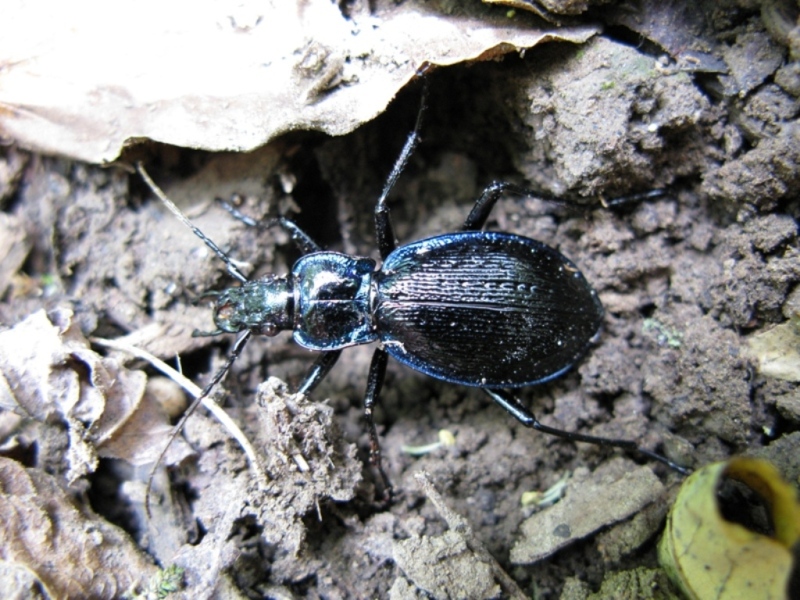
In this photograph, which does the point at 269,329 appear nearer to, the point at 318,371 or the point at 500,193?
the point at 318,371

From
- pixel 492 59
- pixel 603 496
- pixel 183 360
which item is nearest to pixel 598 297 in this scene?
pixel 603 496

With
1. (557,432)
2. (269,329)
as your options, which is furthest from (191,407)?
(557,432)

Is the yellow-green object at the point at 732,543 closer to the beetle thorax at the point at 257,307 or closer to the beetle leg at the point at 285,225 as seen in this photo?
the beetle thorax at the point at 257,307

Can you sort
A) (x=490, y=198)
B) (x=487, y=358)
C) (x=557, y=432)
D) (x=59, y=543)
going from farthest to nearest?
(x=490, y=198) < (x=487, y=358) < (x=557, y=432) < (x=59, y=543)

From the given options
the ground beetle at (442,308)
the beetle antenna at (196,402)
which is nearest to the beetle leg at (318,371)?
the ground beetle at (442,308)

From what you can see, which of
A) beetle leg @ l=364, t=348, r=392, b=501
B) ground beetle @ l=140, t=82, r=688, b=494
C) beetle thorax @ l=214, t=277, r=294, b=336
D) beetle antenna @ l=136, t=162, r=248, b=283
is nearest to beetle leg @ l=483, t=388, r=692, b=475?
ground beetle @ l=140, t=82, r=688, b=494

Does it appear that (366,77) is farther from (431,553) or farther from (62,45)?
(431,553)

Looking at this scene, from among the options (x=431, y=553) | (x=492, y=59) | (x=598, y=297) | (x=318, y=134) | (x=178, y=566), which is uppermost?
(x=492, y=59)

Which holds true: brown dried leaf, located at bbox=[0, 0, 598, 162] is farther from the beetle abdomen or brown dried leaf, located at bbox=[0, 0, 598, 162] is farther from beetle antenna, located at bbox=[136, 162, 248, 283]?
the beetle abdomen
